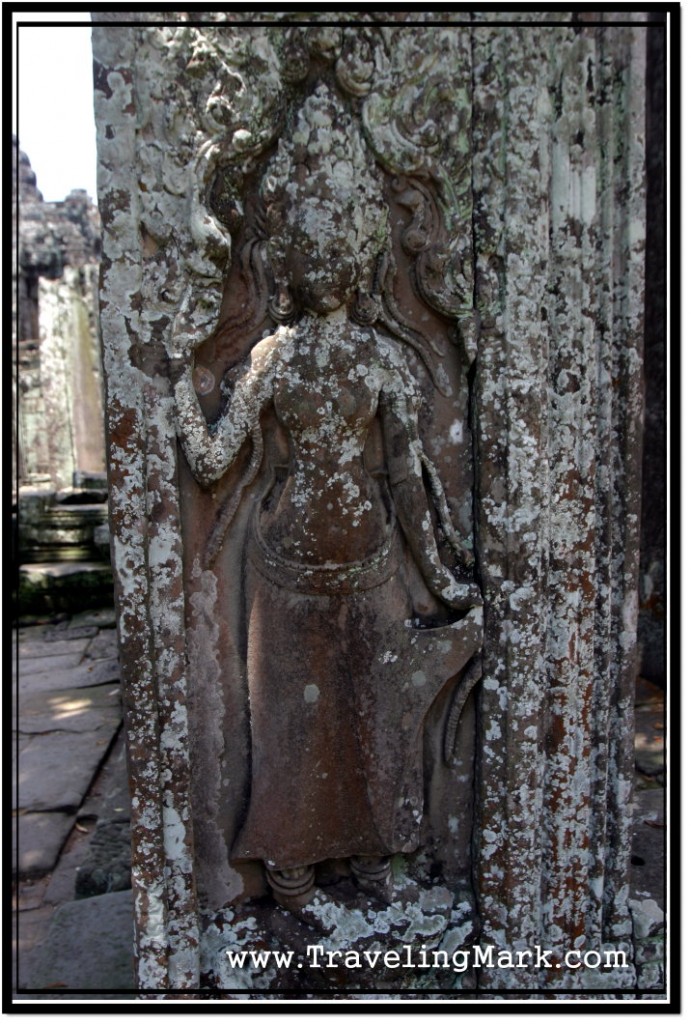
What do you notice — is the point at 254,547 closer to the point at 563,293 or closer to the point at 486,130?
the point at 563,293

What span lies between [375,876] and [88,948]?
1.12 meters

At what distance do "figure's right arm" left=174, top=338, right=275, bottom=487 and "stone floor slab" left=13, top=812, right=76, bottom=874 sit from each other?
2.36 metres

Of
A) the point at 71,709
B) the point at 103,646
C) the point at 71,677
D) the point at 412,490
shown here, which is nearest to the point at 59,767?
the point at 71,709

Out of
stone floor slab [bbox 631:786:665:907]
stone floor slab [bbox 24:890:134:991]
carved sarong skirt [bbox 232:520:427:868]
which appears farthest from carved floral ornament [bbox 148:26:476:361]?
stone floor slab [bbox 631:786:665:907]

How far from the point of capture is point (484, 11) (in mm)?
2068

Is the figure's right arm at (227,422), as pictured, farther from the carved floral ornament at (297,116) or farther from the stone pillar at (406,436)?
the carved floral ornament at (297,116)

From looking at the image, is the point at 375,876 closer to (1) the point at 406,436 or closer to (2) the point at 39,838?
(1) the point at 406,436

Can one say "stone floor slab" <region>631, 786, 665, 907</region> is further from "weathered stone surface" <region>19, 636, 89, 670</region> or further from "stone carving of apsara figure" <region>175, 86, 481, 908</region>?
"weathered stone surface" <region>19, 636, 89, 670</region>

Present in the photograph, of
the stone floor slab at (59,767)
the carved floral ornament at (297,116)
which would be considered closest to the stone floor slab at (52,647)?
the stone floor slab at (59,767)

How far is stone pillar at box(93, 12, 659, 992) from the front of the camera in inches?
81.0

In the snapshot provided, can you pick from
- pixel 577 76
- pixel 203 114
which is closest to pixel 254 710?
pixel 203 114

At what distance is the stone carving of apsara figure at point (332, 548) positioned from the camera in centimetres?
209

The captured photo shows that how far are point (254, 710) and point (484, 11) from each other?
6.60 ft
